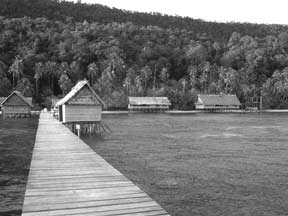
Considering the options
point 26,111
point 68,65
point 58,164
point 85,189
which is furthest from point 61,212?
point 68,65

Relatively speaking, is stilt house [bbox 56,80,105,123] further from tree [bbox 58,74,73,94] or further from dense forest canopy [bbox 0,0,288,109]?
tree [bbox 58,74,73,94]

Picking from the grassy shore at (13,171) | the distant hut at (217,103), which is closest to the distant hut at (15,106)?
the grassy shore at (13,171)

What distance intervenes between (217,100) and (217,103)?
3.19 ft

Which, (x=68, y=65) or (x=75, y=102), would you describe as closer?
(x=75, y=102)

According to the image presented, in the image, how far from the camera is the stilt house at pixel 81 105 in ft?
113

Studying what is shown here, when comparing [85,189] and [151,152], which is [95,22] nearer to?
[151,152]

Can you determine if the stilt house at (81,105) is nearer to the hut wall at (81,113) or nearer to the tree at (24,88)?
the hut wall at (81,113)

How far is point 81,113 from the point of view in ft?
115

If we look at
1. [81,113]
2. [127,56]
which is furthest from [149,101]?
[81,113]

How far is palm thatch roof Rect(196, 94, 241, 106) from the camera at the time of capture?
326ft

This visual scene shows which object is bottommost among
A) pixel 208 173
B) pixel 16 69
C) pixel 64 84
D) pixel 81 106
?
pixel 208 173

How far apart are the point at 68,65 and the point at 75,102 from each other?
86.2 meters

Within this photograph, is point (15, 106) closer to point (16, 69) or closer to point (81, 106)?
point (81, 106)

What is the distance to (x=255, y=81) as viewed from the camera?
12719 cm
